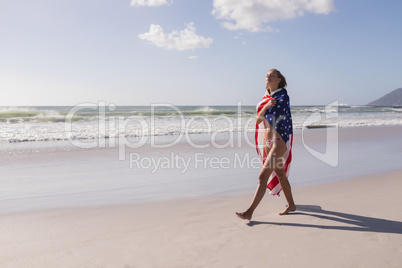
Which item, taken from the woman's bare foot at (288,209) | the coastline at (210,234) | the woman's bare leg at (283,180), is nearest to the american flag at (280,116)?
the woman's bare leg at (283,180)

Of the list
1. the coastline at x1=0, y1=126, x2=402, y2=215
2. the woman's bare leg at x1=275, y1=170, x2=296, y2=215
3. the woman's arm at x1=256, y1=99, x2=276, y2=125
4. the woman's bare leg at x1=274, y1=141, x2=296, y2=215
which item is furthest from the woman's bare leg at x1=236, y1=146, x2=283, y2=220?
the coastline at x1=0, y1=126, x2=402, y2=215

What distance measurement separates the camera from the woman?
345 cm

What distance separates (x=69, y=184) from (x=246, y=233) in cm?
341

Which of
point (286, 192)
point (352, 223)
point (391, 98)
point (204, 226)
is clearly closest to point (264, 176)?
point (286, 192)

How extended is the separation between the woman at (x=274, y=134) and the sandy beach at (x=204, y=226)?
0.33m

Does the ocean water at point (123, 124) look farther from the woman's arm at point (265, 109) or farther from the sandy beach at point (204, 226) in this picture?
the woman's arm at point (265, 109)

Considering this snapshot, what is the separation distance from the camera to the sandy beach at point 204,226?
2.55m

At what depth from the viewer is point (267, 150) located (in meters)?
3.64

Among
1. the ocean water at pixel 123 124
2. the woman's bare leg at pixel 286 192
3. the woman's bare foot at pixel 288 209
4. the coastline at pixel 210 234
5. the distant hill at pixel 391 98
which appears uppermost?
the distant hill at pixel 391 98

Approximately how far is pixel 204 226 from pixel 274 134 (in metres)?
1.32

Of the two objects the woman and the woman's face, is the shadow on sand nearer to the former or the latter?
the woman

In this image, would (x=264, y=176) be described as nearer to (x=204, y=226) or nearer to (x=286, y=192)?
(x=286, y=192)

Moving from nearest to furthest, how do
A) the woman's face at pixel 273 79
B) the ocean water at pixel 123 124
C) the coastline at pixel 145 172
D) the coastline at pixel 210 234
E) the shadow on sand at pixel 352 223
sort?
the coastline at pixel 210 234
the shadow on sand at pixel 352 223
the woman's face at pixel 273 79
the coastline at pixel 145 172
the ocean water at pixel 123 124

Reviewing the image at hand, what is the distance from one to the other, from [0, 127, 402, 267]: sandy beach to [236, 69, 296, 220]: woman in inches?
13.0
